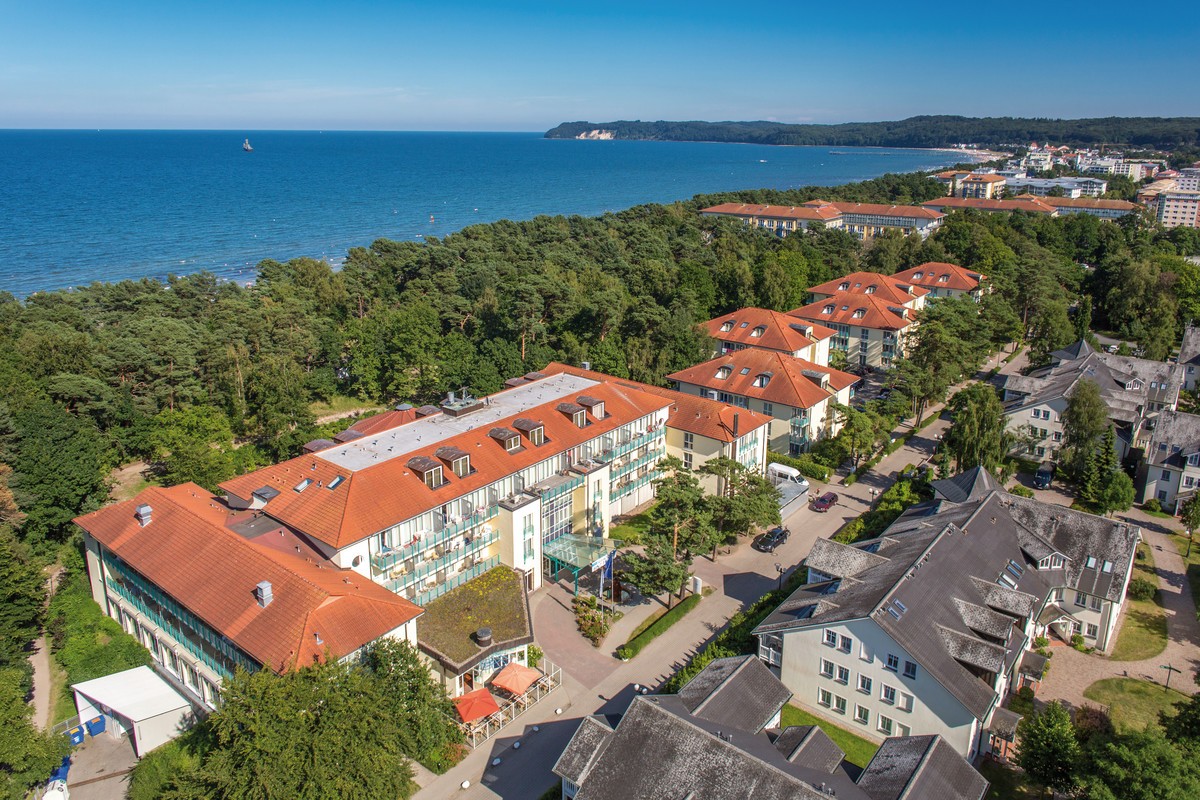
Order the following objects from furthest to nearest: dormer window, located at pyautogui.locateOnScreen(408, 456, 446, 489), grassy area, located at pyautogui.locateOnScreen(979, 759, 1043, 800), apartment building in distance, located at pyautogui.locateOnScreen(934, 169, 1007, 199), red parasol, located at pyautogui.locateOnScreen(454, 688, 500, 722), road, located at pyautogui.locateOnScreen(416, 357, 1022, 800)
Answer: apartment building in distance, located at pyautogui.locateOnScreen(934, 169, 1007, 199) < dormer window, located at pyautogui.locateOnScreen(408, 456, 446, 489) < red parasol, located at pyautogui.locateOnScreen(454, 688, 500, 722) < road, located at pyautogui.locateOnScreen(416, 357, 1022, 800) < grassy area, located at pyautogui.locateOnScreen(979, 759, 1043, 800)

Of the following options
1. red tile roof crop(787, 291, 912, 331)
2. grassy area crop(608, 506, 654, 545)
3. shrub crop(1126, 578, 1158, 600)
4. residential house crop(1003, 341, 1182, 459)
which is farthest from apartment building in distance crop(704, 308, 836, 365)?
shrub crop(1126, 578, 1158, 600)

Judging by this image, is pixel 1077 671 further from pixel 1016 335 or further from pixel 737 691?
pixel 1016 335

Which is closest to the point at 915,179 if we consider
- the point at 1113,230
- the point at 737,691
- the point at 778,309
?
the point at 1113,230

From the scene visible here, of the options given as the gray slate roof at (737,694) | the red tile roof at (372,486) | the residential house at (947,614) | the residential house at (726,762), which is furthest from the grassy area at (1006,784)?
the red tile roof at (372,486)

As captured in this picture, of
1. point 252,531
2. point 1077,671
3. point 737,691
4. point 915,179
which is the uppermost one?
point 915,179

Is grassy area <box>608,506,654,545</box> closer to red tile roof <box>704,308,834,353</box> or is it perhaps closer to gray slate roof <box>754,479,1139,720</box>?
gray slate roof <box>754,479,1139,720</box>

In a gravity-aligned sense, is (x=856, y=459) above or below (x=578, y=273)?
below

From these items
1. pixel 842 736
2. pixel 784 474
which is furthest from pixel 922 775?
pixel 784 474
